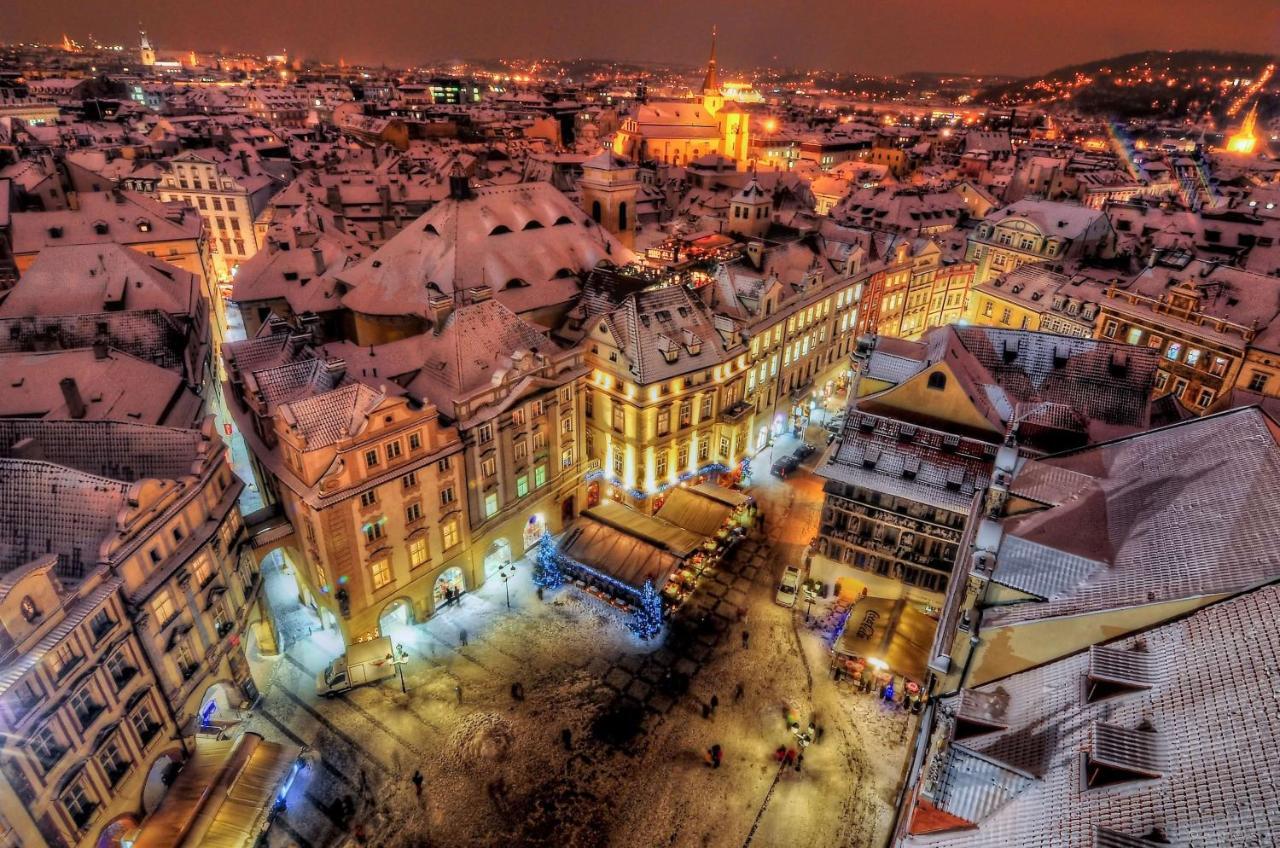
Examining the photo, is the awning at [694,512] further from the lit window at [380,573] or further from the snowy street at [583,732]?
the lit window at [380,573]

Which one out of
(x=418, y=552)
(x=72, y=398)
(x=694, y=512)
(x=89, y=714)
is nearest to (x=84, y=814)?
(x=89, y=714)

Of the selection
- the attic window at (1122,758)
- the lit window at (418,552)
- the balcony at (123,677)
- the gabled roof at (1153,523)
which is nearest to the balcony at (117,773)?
the balcony at (123,677)

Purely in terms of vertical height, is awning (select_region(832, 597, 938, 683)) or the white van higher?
awning (select_region(832, 597, 938, 683))

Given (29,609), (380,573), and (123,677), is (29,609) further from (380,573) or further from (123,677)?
(380,573)

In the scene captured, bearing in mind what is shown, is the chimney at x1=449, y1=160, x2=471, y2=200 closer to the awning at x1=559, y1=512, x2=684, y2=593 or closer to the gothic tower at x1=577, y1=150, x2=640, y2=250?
the gothic tower at x1=577, y1=150, x2=640, y2=250

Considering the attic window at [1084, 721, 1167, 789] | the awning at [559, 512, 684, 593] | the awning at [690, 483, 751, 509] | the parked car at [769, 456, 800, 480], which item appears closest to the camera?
the attic window at [1084, 721, 1167, 789]

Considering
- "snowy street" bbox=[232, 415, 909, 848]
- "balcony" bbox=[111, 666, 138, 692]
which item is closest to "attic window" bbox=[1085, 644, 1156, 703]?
"snowy street" bbox=[232, 415, 909, 848]
